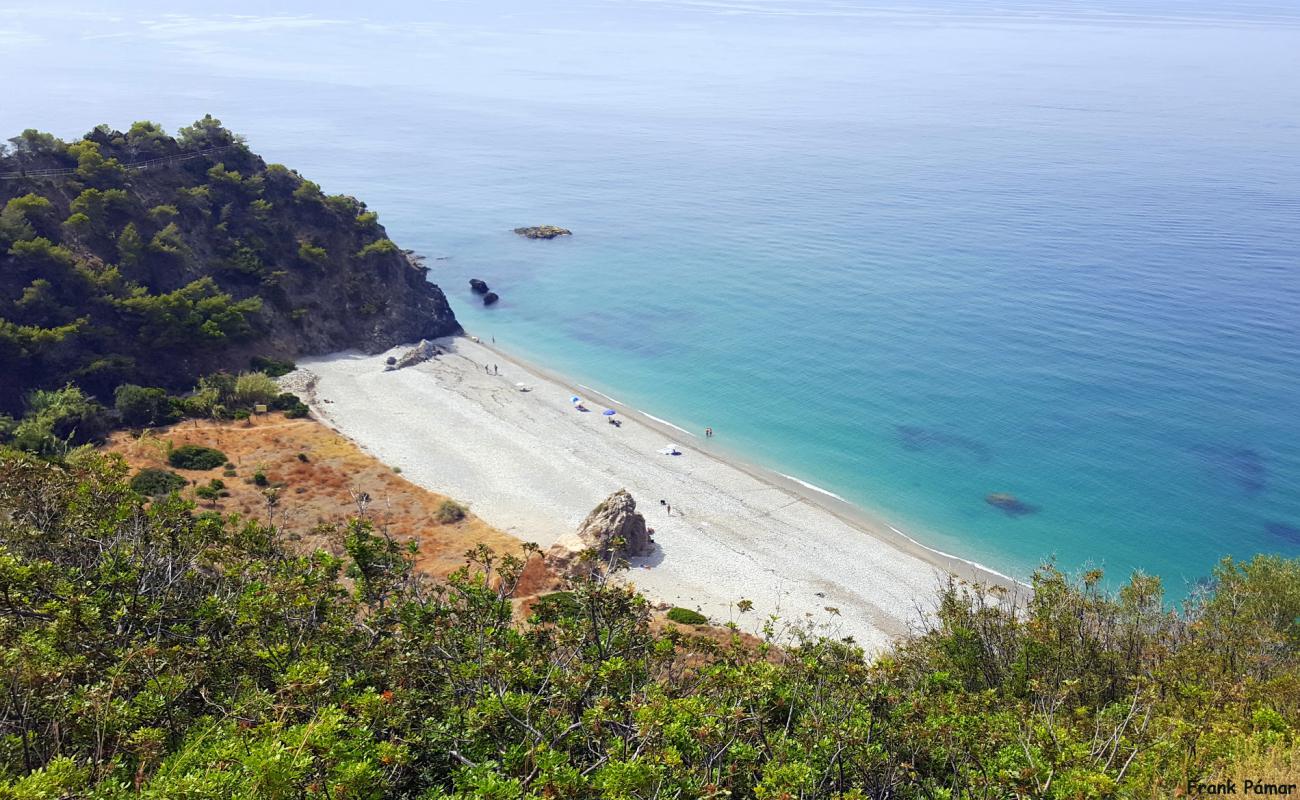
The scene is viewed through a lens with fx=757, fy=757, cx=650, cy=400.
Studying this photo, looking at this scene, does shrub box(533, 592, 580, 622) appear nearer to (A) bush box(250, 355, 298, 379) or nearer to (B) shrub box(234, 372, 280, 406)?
(B) shrub box(234, 372, 280, 406)

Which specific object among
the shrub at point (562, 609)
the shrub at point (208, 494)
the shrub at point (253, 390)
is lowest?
the shrub at point (208, 494)

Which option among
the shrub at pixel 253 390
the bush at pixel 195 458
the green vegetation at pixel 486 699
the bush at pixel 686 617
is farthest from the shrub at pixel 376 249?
the green vegetation at pixel 486 699

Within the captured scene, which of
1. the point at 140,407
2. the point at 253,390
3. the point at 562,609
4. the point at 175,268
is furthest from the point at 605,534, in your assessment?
the point at 175,268

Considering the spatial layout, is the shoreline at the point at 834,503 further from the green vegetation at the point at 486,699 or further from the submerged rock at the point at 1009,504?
the green vegetation at the point at 486,699

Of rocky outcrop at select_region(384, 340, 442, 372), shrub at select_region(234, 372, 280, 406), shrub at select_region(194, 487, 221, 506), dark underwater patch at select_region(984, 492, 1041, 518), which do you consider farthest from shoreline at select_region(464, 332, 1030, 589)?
shrub at select_region(194, 487, 221, 506)

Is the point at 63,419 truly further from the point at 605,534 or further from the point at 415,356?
the point at 605,534
